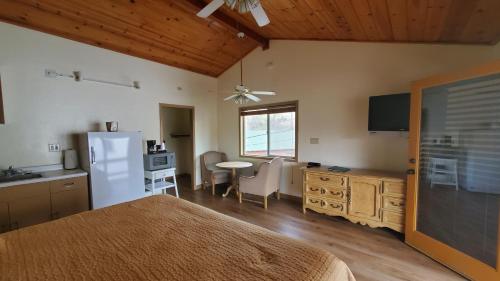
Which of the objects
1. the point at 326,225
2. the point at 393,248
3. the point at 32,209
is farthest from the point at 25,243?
the point at 393,248

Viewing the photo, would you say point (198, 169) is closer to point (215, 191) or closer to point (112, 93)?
point (215, 191)

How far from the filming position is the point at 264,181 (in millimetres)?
3754

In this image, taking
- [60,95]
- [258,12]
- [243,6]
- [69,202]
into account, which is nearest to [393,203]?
[258,12]

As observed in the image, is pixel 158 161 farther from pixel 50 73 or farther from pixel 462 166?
pixel 462 166

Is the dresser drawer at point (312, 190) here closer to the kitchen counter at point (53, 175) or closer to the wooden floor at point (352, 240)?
the wooden floor at point (352, 240)

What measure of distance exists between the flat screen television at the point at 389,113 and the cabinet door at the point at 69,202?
13.9 feet

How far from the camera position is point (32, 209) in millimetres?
2490

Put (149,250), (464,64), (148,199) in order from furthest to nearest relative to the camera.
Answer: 1. (464,64)
2. (148,199)
3. (149,250)

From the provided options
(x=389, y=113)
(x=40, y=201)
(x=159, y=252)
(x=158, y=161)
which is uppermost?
(x=389, y=113)

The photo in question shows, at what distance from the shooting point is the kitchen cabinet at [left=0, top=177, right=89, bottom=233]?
233 centimetres

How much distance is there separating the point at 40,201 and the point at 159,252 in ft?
7.91

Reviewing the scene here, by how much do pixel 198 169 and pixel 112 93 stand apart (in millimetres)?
2392

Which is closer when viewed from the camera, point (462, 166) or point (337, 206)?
point (462, 166)

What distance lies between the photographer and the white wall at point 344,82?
2934 mm
